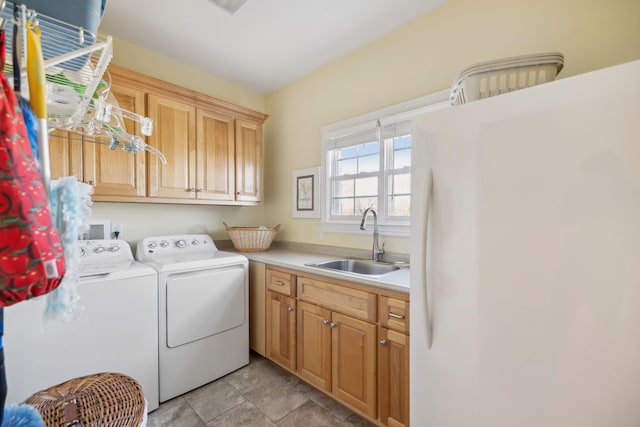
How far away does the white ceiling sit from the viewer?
183 cm

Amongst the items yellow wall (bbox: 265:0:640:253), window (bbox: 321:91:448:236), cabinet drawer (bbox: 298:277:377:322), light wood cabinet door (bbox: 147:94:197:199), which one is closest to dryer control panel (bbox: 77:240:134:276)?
light wood cabinet door (bbox: 147:94:197:199)

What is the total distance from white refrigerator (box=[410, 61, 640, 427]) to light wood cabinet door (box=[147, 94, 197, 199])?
202cm

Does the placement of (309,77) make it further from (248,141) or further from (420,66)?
(420,66)

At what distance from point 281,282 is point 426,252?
138 cm

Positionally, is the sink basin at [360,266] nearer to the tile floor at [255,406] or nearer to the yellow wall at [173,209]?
the tile floor at [255,406]

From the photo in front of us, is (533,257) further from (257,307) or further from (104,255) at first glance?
(104,255)

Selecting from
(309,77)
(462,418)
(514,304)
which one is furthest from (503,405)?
(309,77)

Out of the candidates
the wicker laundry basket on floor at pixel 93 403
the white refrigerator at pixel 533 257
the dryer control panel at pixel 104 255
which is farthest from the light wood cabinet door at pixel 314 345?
the dryer control panel at pixel 104 255

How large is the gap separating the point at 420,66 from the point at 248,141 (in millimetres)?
1715

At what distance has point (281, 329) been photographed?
2.13 metres

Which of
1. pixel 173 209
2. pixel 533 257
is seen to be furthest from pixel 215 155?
pixel 533 257

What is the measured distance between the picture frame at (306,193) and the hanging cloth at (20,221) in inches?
88.1

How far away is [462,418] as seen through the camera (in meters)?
0.91

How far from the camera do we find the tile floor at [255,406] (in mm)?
1660
